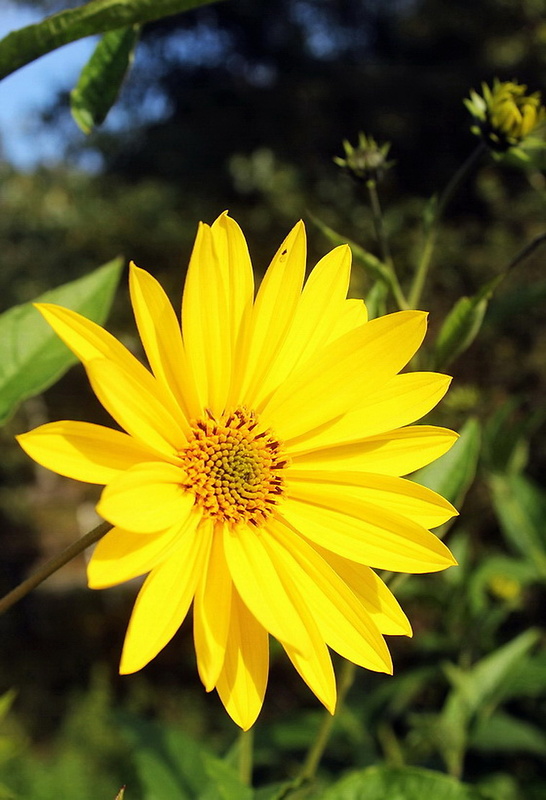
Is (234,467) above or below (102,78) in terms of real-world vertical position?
below

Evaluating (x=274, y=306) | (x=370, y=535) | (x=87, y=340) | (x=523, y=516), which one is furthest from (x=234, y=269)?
(x=523, y=516)

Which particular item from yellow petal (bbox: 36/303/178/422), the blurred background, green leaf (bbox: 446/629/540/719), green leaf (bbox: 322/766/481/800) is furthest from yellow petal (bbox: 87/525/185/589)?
the blurred background

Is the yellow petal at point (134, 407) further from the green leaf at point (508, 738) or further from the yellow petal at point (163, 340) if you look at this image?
the green leaf at point (508, 738)

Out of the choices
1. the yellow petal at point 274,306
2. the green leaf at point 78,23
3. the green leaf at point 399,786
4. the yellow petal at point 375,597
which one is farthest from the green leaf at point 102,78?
the green leaf at point 399,786

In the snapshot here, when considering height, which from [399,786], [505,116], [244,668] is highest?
[505,116]

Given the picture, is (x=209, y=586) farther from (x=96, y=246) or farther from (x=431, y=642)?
(x=96, y=246)

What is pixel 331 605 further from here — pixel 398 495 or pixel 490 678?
pixel 490 678
